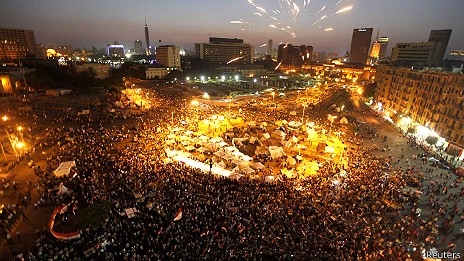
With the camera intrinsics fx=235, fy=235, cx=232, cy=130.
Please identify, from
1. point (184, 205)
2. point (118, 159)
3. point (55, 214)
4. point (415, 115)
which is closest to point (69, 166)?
point (118, 159)

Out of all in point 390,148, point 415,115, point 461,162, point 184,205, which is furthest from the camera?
point 415,115

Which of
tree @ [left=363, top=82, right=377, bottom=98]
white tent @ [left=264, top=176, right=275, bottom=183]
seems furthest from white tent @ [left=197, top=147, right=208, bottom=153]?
tree @ [left=363, top=82, right=377, bottom=98]

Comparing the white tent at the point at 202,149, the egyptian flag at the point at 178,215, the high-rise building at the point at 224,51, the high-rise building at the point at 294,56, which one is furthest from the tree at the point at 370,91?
the high-rise building at the point at 294,56

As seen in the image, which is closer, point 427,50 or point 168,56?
point 427,50

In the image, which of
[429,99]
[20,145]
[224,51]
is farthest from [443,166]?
[224,51]

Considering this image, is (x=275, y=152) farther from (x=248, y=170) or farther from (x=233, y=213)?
(x=233, y=213)

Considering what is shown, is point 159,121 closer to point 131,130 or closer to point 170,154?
point 131,130
